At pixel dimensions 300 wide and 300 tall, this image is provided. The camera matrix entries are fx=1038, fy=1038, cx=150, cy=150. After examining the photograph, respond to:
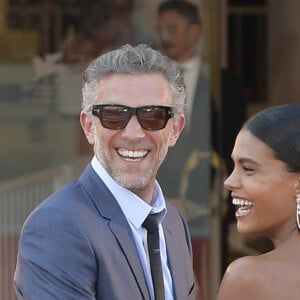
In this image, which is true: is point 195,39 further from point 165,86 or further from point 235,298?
point 235,298

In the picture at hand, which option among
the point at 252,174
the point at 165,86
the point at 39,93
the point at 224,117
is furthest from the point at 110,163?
the point at 224,117

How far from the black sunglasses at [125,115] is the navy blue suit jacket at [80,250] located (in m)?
0.15

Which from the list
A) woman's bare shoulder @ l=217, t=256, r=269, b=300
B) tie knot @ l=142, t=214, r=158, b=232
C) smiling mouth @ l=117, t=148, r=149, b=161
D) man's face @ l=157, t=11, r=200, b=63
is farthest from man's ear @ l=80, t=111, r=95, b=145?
man's face @ l=157, t=11, r=200, b=63

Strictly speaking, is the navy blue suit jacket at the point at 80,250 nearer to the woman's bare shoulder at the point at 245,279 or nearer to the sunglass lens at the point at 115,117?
the sunglass lens at the point at 115,117

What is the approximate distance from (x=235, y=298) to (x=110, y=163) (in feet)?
1.78

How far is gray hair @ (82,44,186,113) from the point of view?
8.84ft

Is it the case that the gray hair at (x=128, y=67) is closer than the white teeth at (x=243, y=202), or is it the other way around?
the white teeth at (x=243, y=202)

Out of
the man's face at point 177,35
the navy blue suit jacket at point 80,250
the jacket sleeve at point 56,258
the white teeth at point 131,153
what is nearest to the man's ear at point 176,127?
the white teeth at point 131,153

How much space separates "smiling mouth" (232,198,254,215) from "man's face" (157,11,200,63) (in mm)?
3475

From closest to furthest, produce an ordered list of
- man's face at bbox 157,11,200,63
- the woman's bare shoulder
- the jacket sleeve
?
the woman's bare shoulder, the jacket sleeve, man's face at bbox 157,11,200,63

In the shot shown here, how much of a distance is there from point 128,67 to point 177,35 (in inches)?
131

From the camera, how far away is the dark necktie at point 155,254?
2650 millimetres

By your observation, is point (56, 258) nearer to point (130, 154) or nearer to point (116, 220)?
point (116, 220)

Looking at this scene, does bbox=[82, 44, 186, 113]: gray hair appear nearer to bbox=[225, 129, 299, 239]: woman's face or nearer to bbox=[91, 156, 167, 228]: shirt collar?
bbox=[91, 156, 167, 228]: shirt collar
